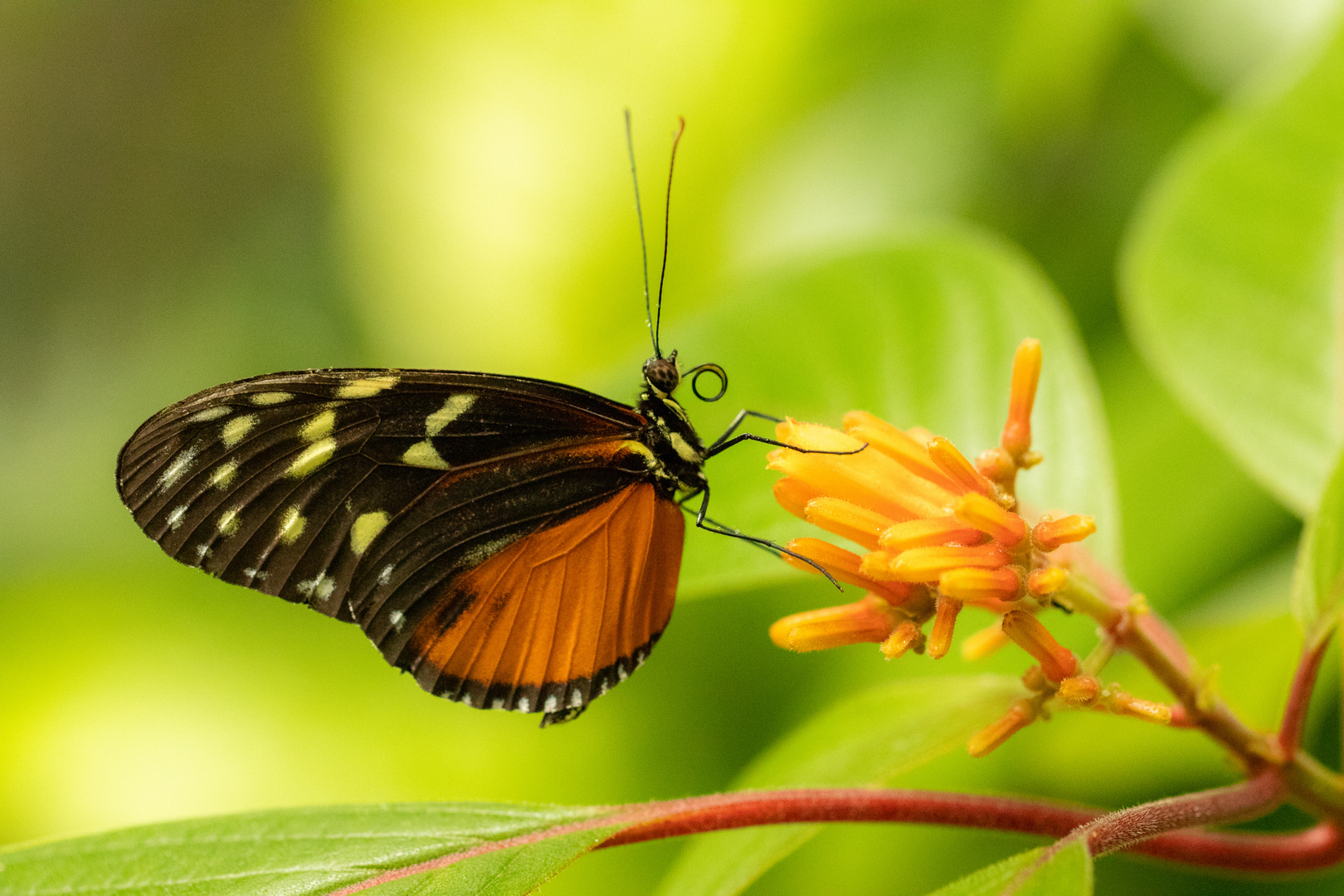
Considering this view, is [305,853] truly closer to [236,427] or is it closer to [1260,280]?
[236,427]

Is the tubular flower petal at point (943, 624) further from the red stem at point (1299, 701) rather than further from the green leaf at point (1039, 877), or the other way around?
the red stem at point (1299, 701)

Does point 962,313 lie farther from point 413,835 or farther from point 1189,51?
point 1189,51

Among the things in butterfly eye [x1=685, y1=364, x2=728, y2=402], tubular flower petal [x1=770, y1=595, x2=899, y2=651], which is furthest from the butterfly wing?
tubular flower petal [x1=770, y1=595, x2=899, y2=651]

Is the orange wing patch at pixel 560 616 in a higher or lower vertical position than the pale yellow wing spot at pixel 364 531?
lower

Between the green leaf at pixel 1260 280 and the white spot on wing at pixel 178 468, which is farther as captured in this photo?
the green leaf at pixel 1260 280

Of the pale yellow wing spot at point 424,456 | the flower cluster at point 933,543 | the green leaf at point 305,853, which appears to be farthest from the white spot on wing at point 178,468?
the flower cluster at point 933,543

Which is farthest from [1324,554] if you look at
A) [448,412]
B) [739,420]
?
[448,412]

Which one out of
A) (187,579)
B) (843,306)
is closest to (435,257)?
(187,579)

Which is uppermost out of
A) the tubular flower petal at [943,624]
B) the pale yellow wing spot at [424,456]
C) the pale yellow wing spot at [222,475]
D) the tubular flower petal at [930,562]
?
the pale yellow wing spot at [222,475]
